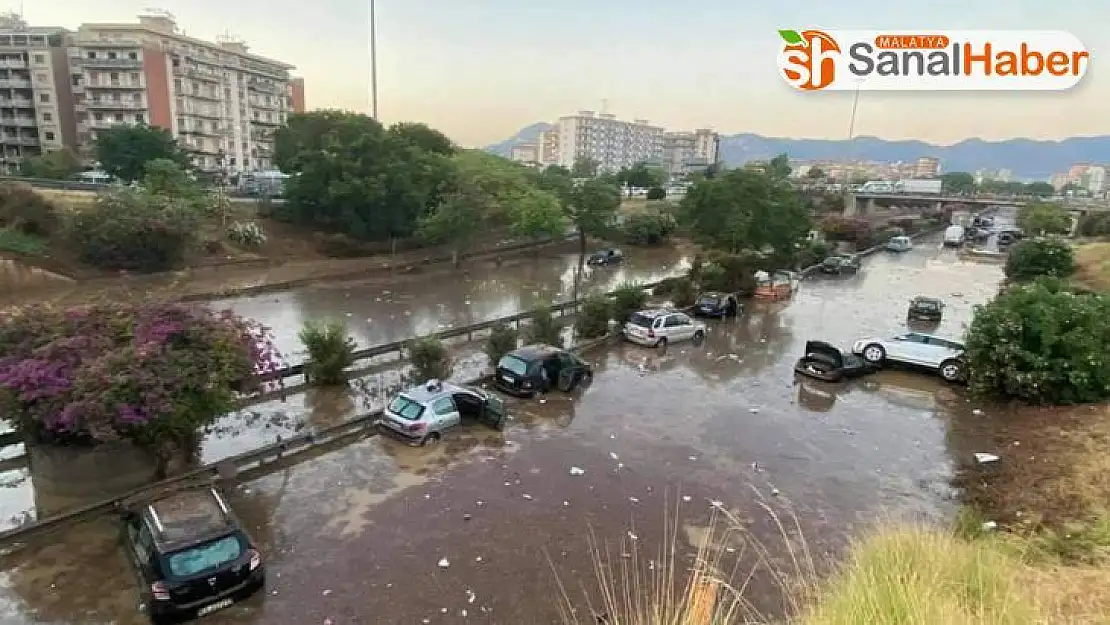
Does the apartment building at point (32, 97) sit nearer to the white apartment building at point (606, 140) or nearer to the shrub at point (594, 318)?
the shrub at point (594, 318)

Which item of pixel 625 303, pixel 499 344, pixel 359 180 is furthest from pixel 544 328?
pixel 359 180

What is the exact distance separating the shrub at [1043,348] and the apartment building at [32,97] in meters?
77.6

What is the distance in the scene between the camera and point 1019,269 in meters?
37.5

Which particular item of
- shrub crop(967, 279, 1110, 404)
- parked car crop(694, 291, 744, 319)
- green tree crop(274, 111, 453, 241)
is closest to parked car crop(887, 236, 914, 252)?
parked car crop(694, 291, 744, 319)

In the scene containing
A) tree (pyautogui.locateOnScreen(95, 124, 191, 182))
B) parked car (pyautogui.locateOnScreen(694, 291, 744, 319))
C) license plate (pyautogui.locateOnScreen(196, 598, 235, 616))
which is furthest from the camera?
tree (pyautogui.locateOnScreen(95, 124, 191, 182))

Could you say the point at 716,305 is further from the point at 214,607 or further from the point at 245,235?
the point at 245,235

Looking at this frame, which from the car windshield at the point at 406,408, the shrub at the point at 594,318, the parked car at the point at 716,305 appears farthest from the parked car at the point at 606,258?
the car windshield at the point at 406,408

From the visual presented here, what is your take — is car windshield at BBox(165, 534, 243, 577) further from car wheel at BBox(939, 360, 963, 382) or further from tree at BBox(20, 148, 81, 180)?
tree at BBox(20, 148, 81, 180)

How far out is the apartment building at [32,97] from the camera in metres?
61.2

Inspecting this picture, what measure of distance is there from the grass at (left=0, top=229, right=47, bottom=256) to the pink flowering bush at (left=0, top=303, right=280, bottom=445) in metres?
23.6

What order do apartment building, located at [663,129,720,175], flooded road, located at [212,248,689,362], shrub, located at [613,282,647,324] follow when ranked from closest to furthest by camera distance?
1. shrub, located at [613,282,647,324]
2. flooded road, located at [212,248,689,362]
3. apartment building, located at [663,129,720,175]

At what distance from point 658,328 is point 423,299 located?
1280 centimetres

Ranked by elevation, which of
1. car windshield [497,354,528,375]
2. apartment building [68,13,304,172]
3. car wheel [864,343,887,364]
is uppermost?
apartment building [68,13,304,172]

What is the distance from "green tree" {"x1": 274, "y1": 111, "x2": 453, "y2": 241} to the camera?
38.2 m
